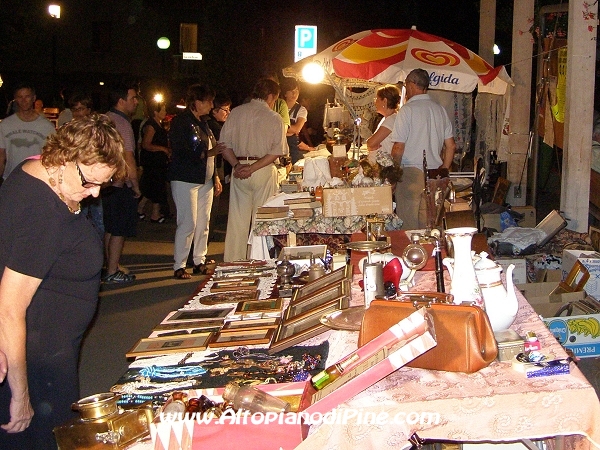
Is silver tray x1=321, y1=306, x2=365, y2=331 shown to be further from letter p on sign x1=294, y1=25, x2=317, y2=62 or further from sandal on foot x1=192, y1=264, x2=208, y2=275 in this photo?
letter p on sign x1=294, y1=25, x2=317, y2=62

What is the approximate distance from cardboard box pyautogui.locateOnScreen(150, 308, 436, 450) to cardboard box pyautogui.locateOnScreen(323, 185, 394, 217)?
10.1 feet

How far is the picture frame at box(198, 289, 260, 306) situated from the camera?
3.62 metres

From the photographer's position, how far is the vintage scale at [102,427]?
209 cm

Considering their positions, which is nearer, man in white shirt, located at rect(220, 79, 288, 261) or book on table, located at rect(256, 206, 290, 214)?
book on table, located at rect(256, 206, 290, 214)

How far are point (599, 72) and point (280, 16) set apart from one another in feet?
68.8

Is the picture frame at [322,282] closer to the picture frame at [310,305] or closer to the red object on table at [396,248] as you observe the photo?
the picture frame at [310,305]

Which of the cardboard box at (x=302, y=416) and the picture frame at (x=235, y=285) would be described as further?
the picture frame at (x=235, y=285)

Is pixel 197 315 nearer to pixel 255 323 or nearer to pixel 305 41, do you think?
pixel 255 323

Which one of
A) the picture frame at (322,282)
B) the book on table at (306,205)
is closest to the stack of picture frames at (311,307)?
the picture frame at (322,282)

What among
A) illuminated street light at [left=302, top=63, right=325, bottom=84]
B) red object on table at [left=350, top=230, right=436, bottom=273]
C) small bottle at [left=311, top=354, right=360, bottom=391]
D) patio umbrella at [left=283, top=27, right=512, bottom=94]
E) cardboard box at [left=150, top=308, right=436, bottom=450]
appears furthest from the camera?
illuminated street light at [left=302, top=63, right=325, bottom=84]

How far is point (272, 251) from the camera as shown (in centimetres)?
597

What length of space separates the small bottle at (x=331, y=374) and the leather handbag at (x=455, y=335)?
188 millimetres

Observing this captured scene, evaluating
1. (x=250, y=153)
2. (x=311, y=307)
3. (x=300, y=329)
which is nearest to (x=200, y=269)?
(x=250, y=153)

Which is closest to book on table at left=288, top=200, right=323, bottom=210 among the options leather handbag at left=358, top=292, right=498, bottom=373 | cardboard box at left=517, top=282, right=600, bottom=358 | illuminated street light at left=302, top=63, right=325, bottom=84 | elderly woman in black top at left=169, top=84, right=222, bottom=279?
elderly woman in black top at left=169, top=84, right=222, bottom=279
